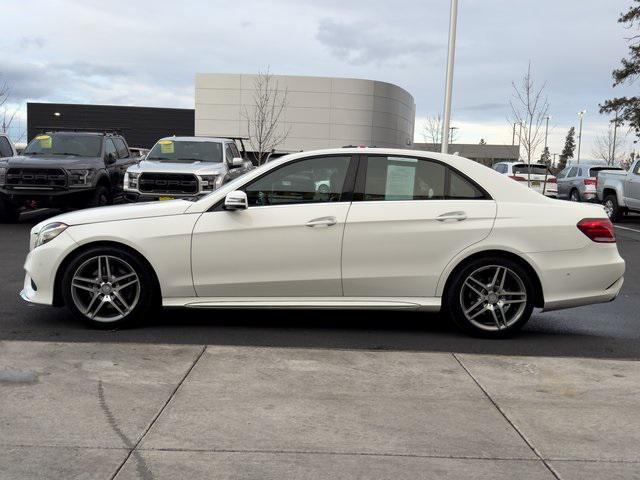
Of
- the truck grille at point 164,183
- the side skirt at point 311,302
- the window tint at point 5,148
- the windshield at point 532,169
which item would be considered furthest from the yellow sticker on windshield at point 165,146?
the windshield at point 532,169

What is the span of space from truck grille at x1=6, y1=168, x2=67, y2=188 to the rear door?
912cm

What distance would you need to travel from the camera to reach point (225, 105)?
5716cm

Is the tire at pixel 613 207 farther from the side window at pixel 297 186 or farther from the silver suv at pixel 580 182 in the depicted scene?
the side window at pixel 297 186

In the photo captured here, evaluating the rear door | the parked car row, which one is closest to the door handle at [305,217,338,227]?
the rear door

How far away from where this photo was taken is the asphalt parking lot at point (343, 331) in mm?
5355

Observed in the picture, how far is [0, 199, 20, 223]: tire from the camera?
13578 mm

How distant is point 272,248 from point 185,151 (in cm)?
854

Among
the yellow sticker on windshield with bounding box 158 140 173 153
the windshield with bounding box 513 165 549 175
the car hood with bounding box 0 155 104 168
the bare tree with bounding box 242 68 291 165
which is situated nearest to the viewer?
the car hood with bounding box 0 155 104 168

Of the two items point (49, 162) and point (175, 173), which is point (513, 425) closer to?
point (175, 173)

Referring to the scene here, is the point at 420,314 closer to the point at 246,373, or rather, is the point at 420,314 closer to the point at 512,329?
the point at 512,329

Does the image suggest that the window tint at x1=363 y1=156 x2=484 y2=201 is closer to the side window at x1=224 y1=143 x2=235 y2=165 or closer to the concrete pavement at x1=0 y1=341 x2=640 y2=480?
the concrete pavement at x1=0 y1=341 x2=640 y2=480

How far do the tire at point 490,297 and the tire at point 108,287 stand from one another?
264 cm

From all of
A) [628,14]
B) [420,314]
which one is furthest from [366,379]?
[628,14]

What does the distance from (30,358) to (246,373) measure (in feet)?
5.38
